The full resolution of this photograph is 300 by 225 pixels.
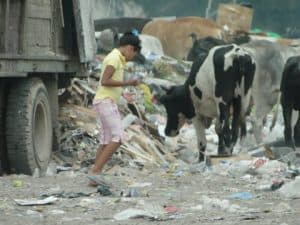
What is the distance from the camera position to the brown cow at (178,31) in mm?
31922

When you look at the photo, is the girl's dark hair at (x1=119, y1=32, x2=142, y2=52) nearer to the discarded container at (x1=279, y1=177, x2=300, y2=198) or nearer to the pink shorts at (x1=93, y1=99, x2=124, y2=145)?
the pink shorts at (x1=93, y1=99, x2=124, y2=145)

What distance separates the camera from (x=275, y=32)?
131 ft

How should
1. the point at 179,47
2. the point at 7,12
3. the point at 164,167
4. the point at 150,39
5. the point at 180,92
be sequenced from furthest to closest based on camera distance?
the point at 179,47 < the point at 150,39 < the point at 180,92 < the point at 164,167 < the point at 7,12

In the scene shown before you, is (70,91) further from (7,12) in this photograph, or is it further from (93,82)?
(7,12)

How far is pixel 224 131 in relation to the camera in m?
15.2

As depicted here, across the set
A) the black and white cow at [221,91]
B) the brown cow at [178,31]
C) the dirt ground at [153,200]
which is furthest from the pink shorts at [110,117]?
the brown cow at [178,31]

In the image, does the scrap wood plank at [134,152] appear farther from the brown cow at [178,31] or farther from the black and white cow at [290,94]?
the brown cow at [178,31]

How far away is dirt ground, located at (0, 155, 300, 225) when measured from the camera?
8.00 meters

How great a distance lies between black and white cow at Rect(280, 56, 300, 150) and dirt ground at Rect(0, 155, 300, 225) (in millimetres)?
3597

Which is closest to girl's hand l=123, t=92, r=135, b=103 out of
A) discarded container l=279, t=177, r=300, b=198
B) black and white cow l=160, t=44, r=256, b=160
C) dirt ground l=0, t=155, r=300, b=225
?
black and white cow l=160, t=44, r=256, b=160

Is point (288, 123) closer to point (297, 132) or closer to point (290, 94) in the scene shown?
point (297, 132)

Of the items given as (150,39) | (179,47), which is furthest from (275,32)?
(150,39)

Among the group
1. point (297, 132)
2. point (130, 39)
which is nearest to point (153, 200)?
point (130, 39)

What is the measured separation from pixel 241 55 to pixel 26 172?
485cm
